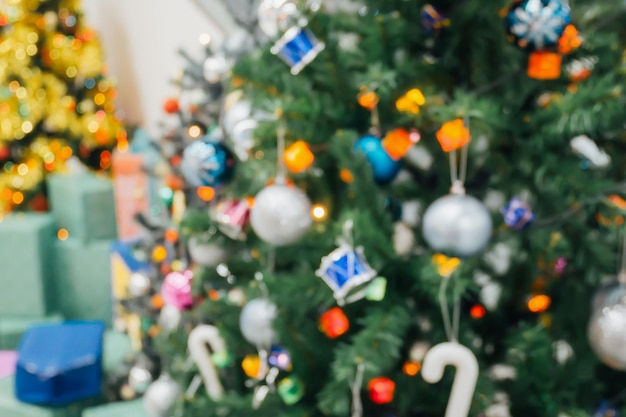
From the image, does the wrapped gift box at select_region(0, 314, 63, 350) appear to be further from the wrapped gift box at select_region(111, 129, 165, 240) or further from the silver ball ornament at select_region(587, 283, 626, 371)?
the silver ball ornament at select_region(587, 283, 626, 371)

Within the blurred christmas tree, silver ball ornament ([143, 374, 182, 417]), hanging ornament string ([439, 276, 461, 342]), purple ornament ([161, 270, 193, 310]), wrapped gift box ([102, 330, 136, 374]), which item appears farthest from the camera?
the blurred christmas tree

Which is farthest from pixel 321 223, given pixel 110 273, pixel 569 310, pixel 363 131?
pixel 110 273

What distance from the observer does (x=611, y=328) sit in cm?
80

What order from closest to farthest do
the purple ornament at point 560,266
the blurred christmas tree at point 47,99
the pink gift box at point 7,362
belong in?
the purple ornament at point 560,266, the pink gift box at point 7,362, the blurred christmas tree at point 47,99

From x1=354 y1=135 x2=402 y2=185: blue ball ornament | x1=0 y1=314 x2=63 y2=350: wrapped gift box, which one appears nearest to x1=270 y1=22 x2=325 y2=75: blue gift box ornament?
x1=354 y1=135 x2=402 y2=185: blue ball ornament

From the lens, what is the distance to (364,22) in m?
0.91

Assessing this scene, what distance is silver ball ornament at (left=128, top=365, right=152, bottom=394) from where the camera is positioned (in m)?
1.88

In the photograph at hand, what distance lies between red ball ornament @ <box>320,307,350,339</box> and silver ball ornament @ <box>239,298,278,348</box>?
0.09m

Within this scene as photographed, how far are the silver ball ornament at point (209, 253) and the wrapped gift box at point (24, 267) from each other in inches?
67.3

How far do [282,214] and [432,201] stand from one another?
0.24 meters

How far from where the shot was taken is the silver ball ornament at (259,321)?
39.0 inches

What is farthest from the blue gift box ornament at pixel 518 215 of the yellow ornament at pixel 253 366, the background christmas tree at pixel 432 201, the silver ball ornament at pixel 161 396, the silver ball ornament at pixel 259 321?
the silver ball ornament at pixel 161 396

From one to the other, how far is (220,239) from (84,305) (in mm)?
1840

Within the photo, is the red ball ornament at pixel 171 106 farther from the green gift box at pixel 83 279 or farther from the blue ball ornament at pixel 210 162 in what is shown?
the green gift box at pixel 83 279
